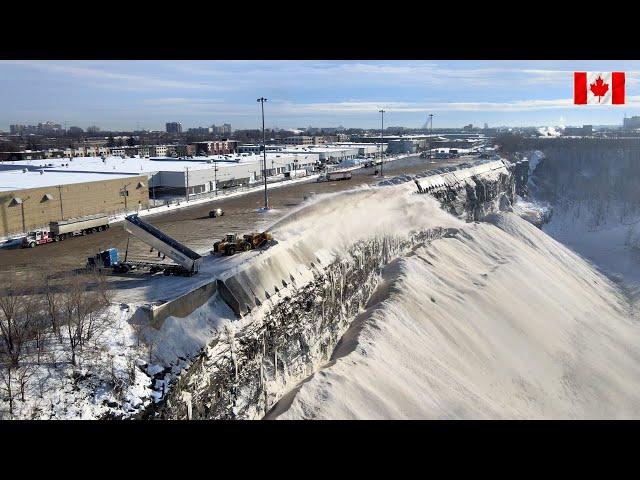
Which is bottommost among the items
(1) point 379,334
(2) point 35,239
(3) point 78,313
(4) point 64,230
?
(1) point 379,334

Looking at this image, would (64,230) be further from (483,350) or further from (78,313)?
(483,350)

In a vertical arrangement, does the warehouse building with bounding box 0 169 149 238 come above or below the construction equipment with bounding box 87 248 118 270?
above

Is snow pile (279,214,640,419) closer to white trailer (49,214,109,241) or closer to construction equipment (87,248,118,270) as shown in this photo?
construction equipment (87,248,118,270)

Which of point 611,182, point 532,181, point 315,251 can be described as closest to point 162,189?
point 315,251

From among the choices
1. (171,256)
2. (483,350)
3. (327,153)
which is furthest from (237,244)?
(327,153)

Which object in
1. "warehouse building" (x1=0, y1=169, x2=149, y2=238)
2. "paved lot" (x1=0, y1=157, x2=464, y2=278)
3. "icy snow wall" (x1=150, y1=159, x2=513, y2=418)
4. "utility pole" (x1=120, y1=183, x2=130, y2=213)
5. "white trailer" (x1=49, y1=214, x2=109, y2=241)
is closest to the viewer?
"icy snow wall" (x1=150, y1=159, x2=513, y2=418)

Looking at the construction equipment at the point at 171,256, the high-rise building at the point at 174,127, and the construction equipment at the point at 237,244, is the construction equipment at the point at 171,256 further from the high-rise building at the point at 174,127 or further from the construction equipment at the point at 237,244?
the high-rise building at the point at 174,127

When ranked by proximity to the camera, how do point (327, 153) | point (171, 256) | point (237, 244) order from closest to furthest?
point (171, 256) < point (237, 244) < point (327, 153)

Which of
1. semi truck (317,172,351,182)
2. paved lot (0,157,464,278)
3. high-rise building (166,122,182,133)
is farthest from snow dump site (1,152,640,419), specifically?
high-rise building (166,122,182,133)
